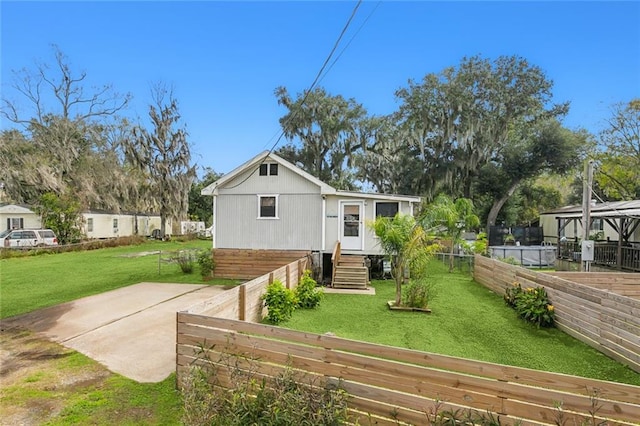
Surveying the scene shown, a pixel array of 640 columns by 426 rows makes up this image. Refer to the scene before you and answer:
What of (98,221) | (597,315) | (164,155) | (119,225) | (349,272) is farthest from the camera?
(119,225)

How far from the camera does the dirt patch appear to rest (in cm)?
340

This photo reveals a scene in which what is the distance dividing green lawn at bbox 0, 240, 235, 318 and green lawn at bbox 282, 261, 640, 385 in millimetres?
4973

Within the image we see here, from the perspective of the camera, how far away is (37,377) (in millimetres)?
4133

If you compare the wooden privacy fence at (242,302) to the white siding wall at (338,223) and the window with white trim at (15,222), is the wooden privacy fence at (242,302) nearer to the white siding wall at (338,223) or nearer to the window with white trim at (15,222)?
the white siding wall at (338,223)

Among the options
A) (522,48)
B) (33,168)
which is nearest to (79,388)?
(33,168)

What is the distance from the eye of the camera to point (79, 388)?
388 centimetres

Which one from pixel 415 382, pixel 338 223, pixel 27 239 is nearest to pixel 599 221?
pixel 338 223

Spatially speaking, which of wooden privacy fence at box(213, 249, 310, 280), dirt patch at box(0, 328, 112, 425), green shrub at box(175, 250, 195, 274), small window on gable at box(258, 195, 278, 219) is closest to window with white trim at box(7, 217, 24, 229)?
green shrub at box(175, 250, 195, 274)

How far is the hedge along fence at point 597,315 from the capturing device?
4859mm

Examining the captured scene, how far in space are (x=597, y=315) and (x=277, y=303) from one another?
5.58 m

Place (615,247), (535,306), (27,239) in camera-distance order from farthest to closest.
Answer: (27,239) < (615,247) < (535,306)

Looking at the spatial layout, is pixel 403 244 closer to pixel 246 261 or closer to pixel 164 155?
pixel 246 261

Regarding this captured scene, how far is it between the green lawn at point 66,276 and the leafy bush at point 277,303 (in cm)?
454

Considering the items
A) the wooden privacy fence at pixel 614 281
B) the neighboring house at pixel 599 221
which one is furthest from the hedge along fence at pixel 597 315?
the neighboring house at pixel 599 221
